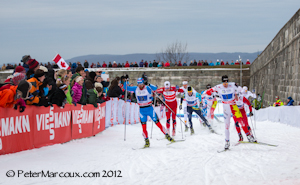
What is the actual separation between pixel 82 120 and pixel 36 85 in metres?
3.25

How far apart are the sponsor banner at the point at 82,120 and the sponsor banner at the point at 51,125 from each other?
431 mm

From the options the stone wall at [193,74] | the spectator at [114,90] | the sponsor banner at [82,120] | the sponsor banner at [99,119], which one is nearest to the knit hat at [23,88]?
the sponsor banner at [82,120]

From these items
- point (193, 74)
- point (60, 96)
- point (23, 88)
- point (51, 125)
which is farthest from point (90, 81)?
point (193, 74)

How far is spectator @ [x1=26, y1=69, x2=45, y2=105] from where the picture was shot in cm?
861

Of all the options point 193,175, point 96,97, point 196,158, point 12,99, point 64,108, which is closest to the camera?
point 193,175

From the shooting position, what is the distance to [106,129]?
15.0 m

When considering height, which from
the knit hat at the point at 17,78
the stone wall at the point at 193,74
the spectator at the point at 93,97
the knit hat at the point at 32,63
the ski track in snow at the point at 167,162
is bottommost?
the ski track in snow at the point at 167,162

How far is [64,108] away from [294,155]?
20.0 feet

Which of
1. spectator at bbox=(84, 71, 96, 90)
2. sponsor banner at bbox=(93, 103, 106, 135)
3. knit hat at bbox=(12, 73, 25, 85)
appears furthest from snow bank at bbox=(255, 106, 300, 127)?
knit hat at bbox=(12, 73, 25, 85)

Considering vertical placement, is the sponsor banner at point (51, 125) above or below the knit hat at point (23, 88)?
below

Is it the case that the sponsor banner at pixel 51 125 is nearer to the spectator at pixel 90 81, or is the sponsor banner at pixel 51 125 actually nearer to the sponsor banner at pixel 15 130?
the sponsor banner at pixel 15 130

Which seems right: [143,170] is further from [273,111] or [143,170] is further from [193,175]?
[273,111]

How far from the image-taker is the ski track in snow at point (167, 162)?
6.48 m

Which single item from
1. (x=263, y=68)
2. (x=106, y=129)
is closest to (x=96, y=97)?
(x=106, y=129)
